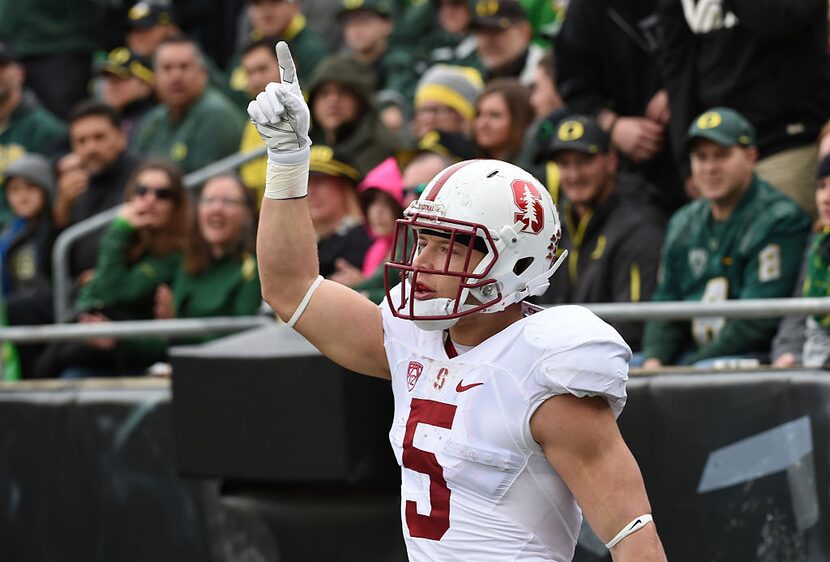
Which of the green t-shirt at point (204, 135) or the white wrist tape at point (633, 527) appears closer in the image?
the white wrist tape at point (633, 527)

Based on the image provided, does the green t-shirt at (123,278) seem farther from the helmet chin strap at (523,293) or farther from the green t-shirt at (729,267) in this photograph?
the helmet chin strap at (523,293)

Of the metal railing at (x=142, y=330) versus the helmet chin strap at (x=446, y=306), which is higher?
the helmet chin strap at (x=446, y=306)

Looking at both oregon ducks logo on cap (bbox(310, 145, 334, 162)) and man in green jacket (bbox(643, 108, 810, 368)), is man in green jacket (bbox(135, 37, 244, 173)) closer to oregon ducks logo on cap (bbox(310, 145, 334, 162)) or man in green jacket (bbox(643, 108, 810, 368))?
oregon ducks logo on cap (bbox(310, 145, 334, 162))

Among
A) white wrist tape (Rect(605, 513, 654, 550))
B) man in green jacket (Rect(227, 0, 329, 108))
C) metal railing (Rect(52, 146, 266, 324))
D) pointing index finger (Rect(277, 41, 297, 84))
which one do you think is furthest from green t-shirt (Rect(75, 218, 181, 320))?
white wrist tape (Rect(605, 513, 654, 550))

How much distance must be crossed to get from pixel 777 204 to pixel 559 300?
110 centimetres

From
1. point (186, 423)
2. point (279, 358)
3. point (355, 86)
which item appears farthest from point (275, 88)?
point (355, 86)

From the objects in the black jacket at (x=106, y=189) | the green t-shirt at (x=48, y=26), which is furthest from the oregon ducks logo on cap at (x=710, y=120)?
the green t-shirt at (x=48, y=26)

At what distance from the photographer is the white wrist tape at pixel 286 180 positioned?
367cm

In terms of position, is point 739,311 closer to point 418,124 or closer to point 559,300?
point 559,300

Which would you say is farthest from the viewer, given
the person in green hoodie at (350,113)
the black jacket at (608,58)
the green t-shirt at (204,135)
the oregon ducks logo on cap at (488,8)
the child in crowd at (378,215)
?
the green t-shirt at (204,135)

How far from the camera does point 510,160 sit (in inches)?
280

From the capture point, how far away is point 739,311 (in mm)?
4727

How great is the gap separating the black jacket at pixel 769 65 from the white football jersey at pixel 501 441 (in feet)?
9.75

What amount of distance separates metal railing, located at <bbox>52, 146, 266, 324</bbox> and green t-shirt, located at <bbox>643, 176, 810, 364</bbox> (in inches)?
110
